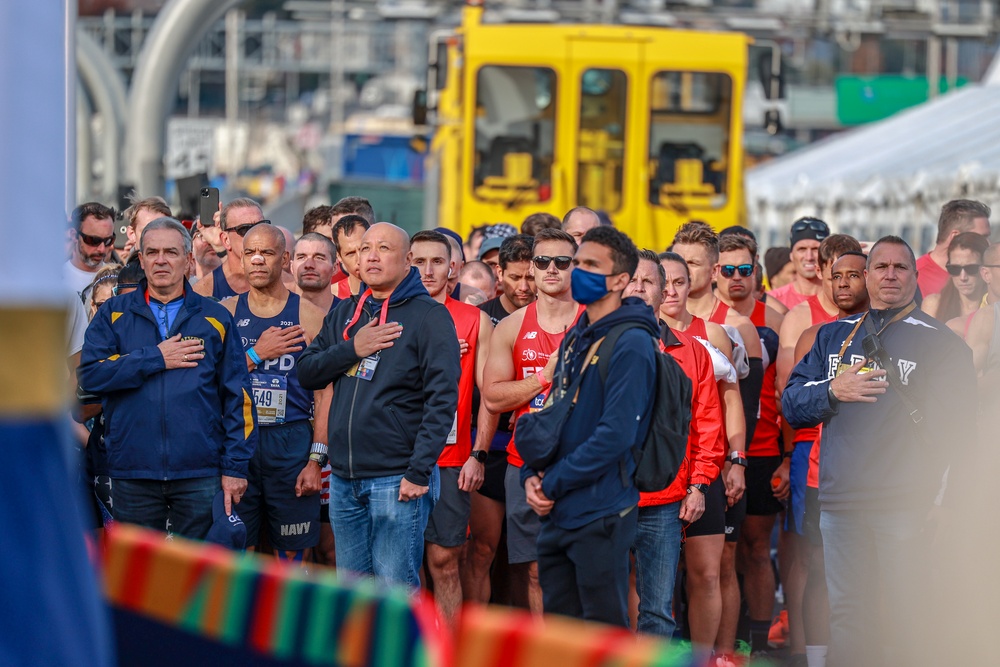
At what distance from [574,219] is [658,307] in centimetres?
185

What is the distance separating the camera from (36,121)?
2330 millimetres

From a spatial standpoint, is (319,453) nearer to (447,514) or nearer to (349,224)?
(447,514)

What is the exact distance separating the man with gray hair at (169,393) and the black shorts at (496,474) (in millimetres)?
1352

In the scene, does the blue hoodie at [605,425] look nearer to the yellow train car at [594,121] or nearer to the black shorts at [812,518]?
the black shorts at [812,518]

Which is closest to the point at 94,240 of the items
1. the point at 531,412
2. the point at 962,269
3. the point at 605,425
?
the point at 531,412

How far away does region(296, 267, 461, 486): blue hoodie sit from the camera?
623 cm

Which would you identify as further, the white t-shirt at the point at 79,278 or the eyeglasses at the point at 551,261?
the white t-shirt at the point at 79,278

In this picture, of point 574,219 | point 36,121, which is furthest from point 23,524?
point 574,219

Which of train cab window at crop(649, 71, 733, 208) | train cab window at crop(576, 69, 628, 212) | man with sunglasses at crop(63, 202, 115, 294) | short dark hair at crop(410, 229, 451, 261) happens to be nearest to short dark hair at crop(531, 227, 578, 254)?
short dark hair at crop(410, 229, 451, 261)

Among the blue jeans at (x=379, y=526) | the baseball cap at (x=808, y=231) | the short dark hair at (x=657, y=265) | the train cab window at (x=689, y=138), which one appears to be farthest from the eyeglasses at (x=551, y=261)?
the train cab window at (x=689, y=138)

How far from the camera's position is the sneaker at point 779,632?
821 cm

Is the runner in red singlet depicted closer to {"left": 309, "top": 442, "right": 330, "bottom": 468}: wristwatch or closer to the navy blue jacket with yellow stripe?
{"left": 309, "top": 442, "right": 330, "bottom": 468}: wristwatch

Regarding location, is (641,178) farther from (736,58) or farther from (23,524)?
(23,524)

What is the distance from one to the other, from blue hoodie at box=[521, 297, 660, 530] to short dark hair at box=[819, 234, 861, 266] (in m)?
2.32
